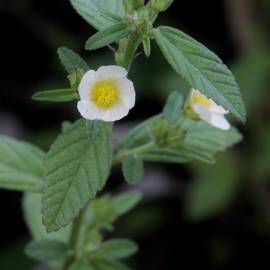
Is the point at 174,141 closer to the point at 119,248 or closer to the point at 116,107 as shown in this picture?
the point at 116,107

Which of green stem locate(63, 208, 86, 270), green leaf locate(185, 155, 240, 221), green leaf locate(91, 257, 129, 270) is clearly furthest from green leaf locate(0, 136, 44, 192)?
green leaf locate(185, 155, 240, 221)

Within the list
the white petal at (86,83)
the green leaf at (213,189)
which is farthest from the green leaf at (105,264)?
the green leaf at (213,189)

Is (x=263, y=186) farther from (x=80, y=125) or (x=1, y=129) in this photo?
(x=80, y=125)

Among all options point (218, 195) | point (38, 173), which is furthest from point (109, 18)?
point (218, 195)

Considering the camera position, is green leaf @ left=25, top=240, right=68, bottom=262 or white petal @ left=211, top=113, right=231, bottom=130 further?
green leaf @ left=25, top=240, right=68, bottom=262

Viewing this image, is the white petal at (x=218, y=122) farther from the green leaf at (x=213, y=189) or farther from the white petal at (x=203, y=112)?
the green leaf at (x=213, y=189)

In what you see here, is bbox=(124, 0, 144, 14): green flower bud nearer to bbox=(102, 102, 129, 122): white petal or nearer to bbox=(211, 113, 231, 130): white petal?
bbox=(102, 102, 129, 122): white petal

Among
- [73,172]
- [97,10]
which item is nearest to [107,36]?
[97,10]
